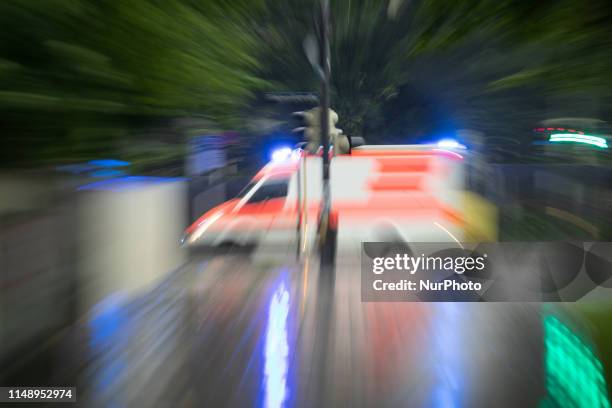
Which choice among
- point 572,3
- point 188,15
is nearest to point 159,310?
point 188,15

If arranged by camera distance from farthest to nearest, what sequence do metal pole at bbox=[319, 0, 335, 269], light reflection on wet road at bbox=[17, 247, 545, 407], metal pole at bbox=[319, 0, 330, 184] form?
1. metal pole at bbox=[319, 0, 330, 184]
2. metal pole at bbox=[319, 0, 335, 269]
3. light reflection on wet road at bbox=[17, 247, 545, 407]

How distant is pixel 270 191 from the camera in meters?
8.76

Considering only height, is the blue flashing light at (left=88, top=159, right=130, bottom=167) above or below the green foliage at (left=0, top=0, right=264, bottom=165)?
below

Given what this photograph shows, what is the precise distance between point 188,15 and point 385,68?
11965 millimetres

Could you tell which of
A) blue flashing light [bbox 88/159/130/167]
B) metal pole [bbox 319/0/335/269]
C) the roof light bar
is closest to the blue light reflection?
metal pole [bbox 319/0/335/269]

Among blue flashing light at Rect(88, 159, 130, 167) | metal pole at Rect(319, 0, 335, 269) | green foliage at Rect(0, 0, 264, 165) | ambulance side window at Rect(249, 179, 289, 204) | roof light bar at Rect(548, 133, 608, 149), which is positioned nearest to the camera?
green foliage at Rect(0, 0, 264, 165)

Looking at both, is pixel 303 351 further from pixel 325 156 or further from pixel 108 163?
pixel 325 156

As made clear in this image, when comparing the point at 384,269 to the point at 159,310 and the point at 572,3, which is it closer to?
the point at 159,310

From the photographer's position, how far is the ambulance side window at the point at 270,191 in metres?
8.60

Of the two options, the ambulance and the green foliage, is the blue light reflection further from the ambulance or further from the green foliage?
the green foliage

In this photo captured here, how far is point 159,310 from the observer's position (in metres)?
5.42

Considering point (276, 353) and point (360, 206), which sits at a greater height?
point (360, 206)

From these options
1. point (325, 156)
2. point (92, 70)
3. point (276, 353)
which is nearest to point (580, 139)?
point (325, 156)

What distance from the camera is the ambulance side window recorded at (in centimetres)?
860
